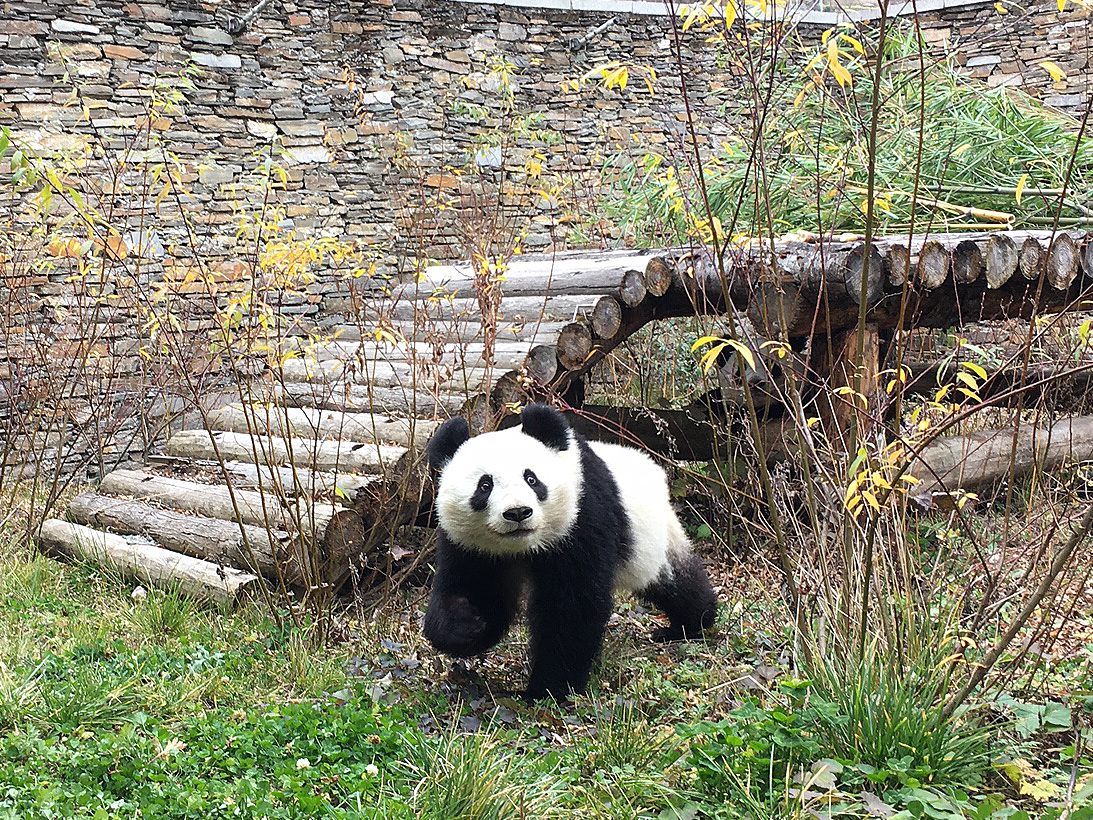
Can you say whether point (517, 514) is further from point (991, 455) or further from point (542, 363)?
point (991, 455)

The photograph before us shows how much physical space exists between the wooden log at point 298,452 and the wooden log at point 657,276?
4.81ft

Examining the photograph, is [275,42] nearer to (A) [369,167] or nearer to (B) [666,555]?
(A) [369,167]

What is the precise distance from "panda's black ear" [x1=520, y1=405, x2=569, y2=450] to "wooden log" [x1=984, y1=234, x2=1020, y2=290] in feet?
8.56

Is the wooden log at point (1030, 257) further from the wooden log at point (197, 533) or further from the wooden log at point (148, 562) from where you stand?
the wooden log at point (148, 562)

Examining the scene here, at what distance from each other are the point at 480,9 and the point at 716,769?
8.87m

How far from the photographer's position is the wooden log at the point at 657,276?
515cm

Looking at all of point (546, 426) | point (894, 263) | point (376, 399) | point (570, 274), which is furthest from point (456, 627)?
point (894, 263)

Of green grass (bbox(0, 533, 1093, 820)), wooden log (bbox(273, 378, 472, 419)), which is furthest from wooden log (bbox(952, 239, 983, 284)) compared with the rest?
wooden log (bbox(273, 378, 472, 419))

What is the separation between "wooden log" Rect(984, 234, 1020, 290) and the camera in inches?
199

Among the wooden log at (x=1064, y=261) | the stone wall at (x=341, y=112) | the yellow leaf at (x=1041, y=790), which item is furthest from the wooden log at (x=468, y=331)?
the yellow leaf at (x=1041, y=790)

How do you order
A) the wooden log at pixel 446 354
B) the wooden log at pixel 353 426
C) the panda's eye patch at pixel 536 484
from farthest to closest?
1. the wooden log at pixel 353 426
2. the wooden log at pixel 446 354
3. the panda's eye patch at pixel 536 484

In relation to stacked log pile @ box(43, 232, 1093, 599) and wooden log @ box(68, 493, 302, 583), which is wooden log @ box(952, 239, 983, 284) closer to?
stacked log pile @ box(43, 232, 1093, 599)

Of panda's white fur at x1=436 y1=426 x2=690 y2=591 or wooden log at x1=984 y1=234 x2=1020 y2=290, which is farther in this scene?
wooden log at x1=984 y1=234 x2=1020 y2=290

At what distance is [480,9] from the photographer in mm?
10094
